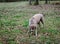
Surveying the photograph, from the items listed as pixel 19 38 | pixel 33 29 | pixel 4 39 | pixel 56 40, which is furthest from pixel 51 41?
pixel 4 39

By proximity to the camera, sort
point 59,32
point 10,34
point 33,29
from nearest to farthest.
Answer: point 33,29 → point 10,34 → point 59,32

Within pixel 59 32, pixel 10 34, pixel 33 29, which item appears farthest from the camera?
pixel 59 32

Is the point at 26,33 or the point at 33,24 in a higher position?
the point at 33,24

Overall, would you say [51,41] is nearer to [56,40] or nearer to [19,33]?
[56,40]

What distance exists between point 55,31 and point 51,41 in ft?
5.07

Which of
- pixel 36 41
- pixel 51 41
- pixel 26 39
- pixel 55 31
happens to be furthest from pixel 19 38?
pixel 55 31

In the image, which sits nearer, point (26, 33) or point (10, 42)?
point (10, 42)

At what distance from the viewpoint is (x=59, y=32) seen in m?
8.41

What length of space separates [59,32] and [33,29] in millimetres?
1691

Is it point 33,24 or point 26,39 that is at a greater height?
point 33,24

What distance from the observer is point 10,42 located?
22.2 feet

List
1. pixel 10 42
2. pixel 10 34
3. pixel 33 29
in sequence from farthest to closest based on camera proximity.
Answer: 1. pixel 10 34
2. pixel 33 29
3. pixel 10 42

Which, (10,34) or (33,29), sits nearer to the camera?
(33,29)

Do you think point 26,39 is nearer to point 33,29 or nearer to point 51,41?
point 33,29
